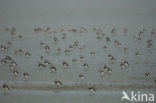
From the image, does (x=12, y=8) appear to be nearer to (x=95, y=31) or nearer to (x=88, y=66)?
(x=95, y=31)

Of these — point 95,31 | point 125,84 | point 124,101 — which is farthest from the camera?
point 95,31

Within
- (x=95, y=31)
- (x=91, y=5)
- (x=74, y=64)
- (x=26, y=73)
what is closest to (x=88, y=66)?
(x=74, y=64)

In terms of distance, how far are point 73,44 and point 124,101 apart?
1.72 meters

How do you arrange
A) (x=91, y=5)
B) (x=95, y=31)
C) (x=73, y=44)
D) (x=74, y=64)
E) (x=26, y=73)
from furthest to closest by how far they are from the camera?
(x=91, y=5)
(x=95, y=31)
(x=73, y=44)
(x=74, y=64)
(x=26, y=73)

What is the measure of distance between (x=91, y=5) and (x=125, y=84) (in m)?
3.45

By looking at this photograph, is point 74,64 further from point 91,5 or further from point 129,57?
point 91,5

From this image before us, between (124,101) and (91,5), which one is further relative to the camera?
(91,5)

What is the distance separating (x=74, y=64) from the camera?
13.3 ft

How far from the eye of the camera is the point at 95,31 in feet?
17.5

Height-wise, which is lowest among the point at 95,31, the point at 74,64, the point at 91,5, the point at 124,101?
the point at 124,101

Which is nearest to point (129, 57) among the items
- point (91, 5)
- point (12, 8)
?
point (91, 5)

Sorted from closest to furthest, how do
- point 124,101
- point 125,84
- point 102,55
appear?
1. point 124,101
2. point 125,84
3. point 102,55

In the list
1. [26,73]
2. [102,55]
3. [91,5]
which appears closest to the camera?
[26,73]

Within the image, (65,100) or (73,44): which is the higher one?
(73,44)
